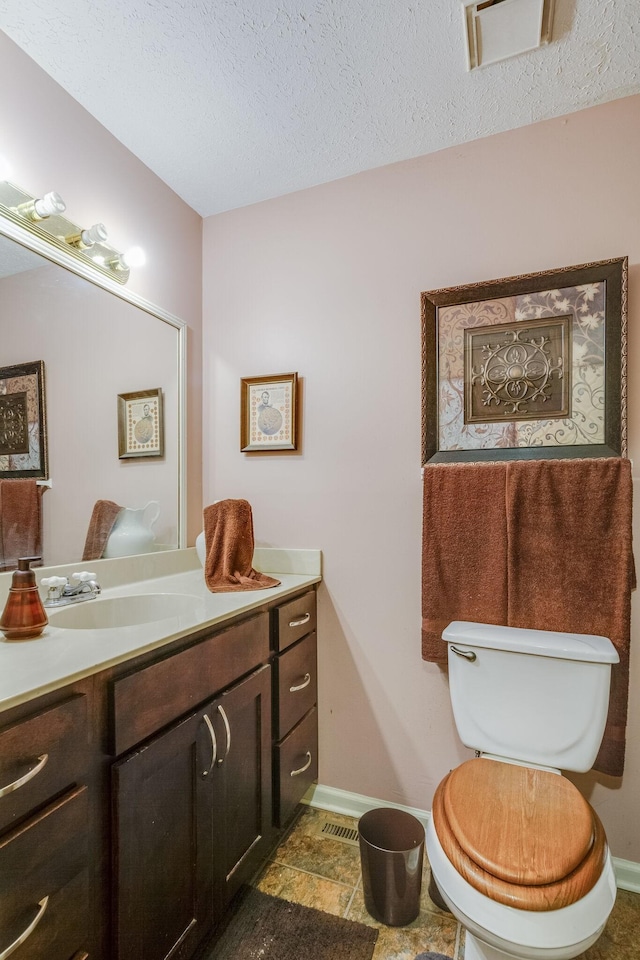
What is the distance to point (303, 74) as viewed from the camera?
1387mm

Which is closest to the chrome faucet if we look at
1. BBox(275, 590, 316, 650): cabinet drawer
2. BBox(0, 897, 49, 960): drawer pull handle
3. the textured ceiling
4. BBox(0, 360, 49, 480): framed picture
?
BBox(0, 360, 49, 480): framed picture

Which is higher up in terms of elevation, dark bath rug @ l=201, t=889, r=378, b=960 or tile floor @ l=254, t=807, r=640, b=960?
dark bath rug @ l=201, t=889, r=378, b=960

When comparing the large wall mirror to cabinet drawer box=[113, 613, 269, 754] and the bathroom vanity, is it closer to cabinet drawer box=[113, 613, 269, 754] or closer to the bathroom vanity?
the bathroom vanity

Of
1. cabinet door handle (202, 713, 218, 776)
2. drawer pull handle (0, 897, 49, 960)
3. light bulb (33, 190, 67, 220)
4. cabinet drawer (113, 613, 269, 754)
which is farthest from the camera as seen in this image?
light bulb (33, 190, 67, 220)

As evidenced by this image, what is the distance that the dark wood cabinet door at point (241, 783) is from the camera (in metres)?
1.20

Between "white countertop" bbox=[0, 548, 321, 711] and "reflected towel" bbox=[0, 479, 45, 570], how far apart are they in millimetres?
64

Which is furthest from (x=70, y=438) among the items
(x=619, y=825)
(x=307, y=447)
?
(x=619, y=825)

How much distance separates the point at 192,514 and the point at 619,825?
184 centimetres

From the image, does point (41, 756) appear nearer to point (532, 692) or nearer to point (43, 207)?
point (532, 692)

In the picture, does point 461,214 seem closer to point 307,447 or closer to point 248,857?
point 307,447

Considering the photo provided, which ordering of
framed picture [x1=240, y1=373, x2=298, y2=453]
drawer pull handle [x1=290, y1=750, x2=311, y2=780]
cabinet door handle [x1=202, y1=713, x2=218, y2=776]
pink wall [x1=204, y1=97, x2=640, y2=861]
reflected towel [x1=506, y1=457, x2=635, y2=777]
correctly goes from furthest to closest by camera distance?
framed picture [x1=240, y1=373, x2=298, y2=453], drawer pull handle [x1=290, y1=750, x2=311, y2=780], pink wall [x1=204, y1=97, x2=640, y2=861], reflected towel [x1=506, y1=457, x2=635, y2=777], cabinet door handle [x1=202, y1=713, x2=218, y2=776]

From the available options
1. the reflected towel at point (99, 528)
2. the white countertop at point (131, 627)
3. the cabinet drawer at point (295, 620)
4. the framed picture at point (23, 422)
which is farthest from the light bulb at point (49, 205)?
the cabinet drawer at point (295, 620)

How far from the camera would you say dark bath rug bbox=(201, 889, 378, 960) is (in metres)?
1.20

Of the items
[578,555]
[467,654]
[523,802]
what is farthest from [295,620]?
[578,555]
